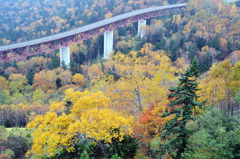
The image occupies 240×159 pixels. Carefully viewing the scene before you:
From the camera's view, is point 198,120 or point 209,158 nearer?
point 209,158

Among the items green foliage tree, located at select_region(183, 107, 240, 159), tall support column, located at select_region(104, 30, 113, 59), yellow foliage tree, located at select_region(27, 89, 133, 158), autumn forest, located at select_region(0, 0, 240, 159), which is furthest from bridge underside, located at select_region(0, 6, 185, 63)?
green foliage tree, located at select_region(183, 107, 240, 159)

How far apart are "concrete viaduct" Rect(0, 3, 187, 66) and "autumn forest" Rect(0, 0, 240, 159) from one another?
4263mm

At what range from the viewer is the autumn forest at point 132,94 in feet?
39.1

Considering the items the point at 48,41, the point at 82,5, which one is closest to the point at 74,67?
the point at 48,41

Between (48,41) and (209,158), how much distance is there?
1955 inches

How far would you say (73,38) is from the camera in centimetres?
5762

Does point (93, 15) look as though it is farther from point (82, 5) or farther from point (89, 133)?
point (89, 133)

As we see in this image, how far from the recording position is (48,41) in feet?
168

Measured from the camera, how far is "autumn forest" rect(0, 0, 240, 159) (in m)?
11.9

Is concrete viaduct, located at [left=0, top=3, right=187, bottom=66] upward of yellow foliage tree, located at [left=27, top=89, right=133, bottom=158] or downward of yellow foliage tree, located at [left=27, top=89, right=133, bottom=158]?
upward

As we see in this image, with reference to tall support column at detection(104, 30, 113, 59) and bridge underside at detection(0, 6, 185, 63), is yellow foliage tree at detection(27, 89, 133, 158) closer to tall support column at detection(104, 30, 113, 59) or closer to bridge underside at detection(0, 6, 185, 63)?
bridge underside at detection(0, 6, 185, 63)

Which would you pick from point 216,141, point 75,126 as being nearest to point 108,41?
point 75,126

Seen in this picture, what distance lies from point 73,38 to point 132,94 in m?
43.5

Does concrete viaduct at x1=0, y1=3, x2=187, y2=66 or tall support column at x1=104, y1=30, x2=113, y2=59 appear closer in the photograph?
concrete viaduct at x1=0, y1=3, x2=187, y2=66
